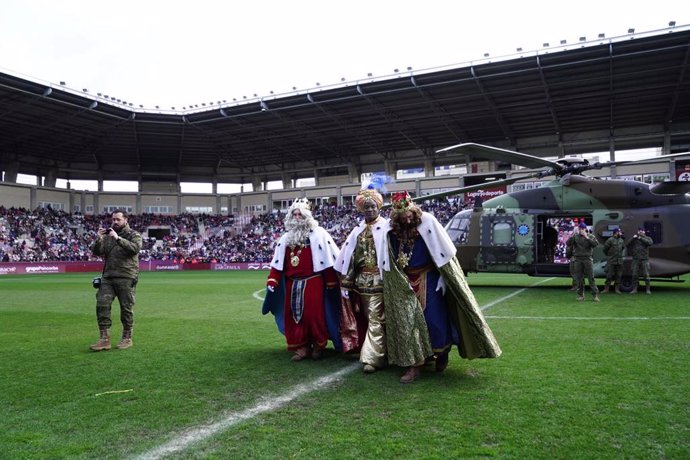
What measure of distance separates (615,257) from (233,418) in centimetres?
1178

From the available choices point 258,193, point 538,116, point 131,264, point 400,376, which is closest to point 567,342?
point 400,376

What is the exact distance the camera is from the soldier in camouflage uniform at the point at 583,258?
1154 cm

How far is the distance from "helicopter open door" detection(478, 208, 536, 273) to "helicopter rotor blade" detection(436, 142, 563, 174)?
2.16 meters

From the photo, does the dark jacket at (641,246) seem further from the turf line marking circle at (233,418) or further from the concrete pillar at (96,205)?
the concrete pillar at (96,205)

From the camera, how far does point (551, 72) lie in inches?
1249

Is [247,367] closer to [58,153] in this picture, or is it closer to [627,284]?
[627,284]

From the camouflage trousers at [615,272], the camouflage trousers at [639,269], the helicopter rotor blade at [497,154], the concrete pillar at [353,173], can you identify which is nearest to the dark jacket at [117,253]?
the helicopter rotor blade at [497,154]

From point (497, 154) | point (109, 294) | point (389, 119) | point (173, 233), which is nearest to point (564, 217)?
point (497, 154)

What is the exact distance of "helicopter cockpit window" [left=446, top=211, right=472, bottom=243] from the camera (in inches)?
610

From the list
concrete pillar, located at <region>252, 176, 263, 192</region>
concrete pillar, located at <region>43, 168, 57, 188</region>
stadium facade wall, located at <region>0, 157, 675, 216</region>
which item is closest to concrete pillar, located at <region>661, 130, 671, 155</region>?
stadium facade wall, located at <region>0, 157, 675, 216</region>

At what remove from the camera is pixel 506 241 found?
14883mm

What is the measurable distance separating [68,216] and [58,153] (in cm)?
609

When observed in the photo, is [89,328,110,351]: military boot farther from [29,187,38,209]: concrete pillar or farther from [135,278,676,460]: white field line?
[29,187,38,209]: concrete pillar

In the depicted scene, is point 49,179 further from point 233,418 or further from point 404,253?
point 233,418
